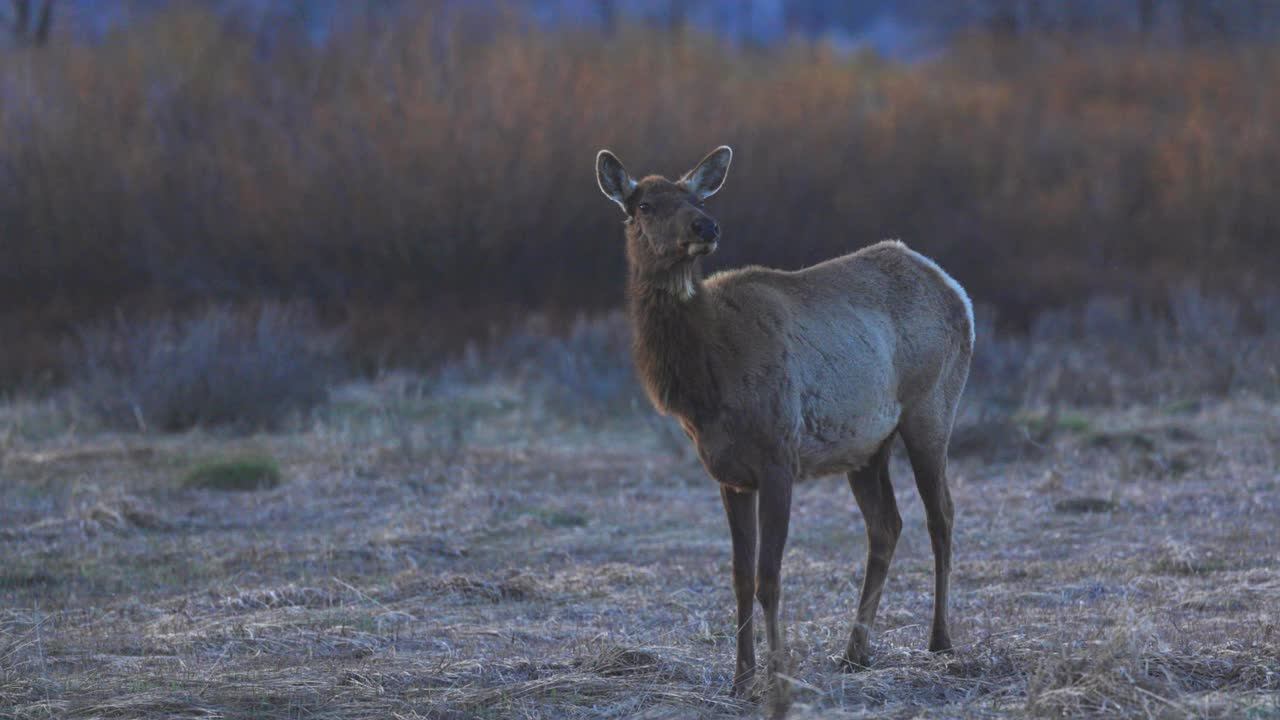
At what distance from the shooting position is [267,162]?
83.9 ft

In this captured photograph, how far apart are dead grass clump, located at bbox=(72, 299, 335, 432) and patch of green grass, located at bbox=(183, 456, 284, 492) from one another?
3.29 meters

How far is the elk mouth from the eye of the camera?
650cm

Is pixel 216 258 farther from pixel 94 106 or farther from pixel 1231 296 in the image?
pixel 1231 296

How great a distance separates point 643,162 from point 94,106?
9235 mm

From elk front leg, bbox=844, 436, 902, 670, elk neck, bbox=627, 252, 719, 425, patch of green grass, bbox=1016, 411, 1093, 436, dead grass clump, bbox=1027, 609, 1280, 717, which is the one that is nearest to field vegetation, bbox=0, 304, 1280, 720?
dead grass clump, bbox=1027, 609, 1280, 717

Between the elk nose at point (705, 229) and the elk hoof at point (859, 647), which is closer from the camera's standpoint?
the elk nose at point (705, 229)

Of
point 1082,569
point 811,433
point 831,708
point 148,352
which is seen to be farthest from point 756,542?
point 148,352

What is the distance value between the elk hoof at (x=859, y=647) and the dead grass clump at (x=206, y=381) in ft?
38.3

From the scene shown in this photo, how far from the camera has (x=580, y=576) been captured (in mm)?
9875

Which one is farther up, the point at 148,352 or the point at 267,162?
→ the point at 267,162

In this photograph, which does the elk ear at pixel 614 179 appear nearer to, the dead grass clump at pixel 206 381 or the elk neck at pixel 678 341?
the elk neck at pixel 678 341

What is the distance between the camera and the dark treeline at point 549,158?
81.3 feet

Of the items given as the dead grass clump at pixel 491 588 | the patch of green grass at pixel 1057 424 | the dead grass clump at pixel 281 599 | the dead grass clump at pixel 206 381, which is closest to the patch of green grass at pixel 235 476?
the dead grass clump at pixel 206 381

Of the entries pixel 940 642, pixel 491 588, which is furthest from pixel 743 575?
pixel 491 588
